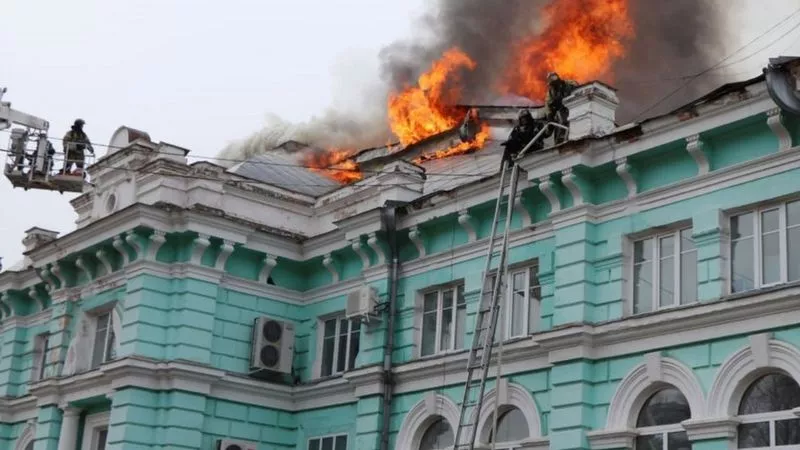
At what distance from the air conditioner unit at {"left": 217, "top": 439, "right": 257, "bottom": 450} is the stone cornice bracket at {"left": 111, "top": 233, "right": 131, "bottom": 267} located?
12.4 feet

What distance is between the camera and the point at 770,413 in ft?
49.4

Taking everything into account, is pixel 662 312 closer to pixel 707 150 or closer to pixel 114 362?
pixel 707 150

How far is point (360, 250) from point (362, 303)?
1.08m

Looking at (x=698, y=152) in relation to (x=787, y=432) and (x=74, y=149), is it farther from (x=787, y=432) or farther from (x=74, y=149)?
(x=74, y=149)

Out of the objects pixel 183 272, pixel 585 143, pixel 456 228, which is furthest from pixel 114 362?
pixel 585 143

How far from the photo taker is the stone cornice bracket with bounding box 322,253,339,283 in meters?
22.6

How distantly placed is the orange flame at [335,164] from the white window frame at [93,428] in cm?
727

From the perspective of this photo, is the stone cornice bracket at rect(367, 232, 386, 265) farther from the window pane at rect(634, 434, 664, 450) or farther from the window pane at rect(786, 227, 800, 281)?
the window pane at rect(786, 227, 800, 281)

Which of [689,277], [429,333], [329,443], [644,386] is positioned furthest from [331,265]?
[689,277]

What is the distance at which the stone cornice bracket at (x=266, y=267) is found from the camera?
2278 cm

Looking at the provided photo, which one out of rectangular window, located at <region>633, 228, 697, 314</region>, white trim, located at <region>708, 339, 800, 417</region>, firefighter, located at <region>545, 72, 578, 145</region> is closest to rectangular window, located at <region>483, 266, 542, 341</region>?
rectangular window, located at <region>633, 228, 697, 314</region>

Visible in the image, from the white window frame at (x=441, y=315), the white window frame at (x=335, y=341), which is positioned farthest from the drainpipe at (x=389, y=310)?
the white window frame at (x=335, y=341)

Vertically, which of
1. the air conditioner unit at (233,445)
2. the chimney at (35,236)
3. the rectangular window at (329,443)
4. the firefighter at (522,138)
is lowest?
the air conditioner unit at (233,445)

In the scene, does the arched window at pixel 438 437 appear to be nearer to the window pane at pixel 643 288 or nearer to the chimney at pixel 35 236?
the window pane at pixel 643 288
